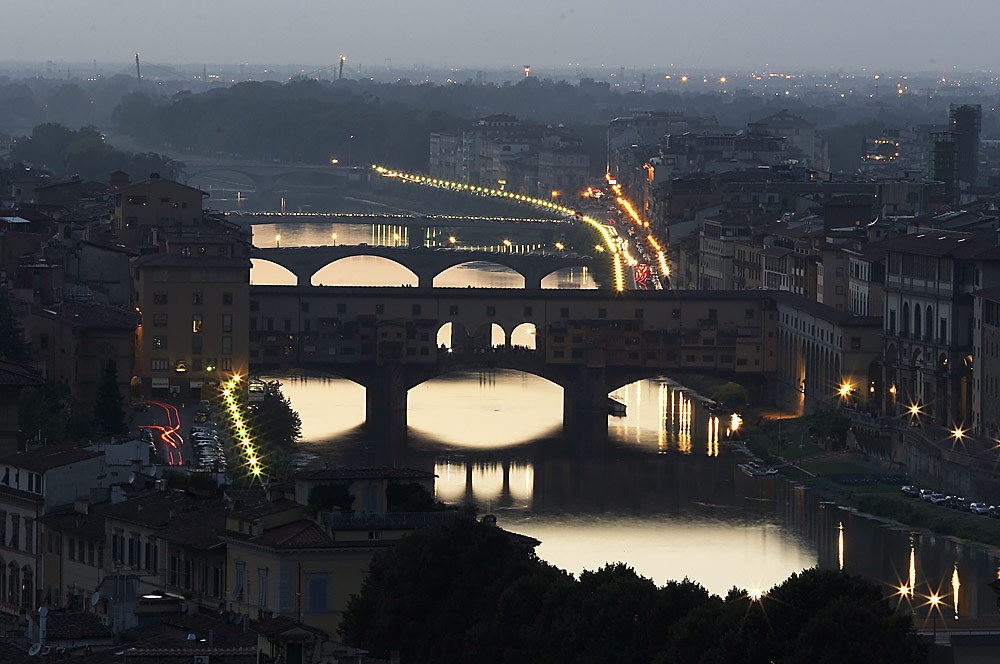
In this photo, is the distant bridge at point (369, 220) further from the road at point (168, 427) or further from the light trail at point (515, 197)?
the road at point (168, 427)

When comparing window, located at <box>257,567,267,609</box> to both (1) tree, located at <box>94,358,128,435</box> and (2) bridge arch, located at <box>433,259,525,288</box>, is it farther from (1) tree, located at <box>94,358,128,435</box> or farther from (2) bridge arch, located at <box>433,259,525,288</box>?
(2) bridge arch, located at <box>433,259,525,288</box>

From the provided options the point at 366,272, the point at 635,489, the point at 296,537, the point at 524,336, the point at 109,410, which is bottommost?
the point at 635,489

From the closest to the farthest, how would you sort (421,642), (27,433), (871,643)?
1. (871,643)
2. (421,642)
3. (27,433)

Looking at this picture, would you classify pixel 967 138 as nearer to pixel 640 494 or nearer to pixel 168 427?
pixel 640 494

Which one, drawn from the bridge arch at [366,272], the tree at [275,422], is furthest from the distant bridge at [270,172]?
the tree at [275,422]

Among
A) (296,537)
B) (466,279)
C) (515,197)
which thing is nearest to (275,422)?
(296,537)

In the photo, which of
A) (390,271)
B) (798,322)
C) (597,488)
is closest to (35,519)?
(597,488)

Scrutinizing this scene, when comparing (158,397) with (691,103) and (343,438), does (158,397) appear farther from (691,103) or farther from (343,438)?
(691,103)
